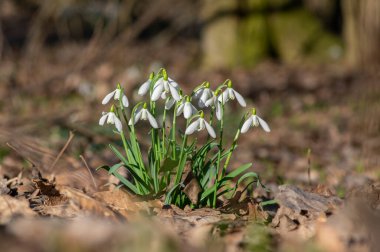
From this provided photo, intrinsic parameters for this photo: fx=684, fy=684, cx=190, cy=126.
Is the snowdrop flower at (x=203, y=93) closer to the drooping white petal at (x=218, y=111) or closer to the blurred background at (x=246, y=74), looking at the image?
the drooping white petal at (x=218, y=111)

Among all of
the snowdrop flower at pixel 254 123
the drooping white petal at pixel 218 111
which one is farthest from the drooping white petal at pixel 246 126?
the drooping white petal at pixel 218 111

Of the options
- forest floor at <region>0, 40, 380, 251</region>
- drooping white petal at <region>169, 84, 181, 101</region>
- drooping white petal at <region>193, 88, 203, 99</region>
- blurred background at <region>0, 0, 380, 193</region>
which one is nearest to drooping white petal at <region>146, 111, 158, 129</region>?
drooping white petal at <region>169, 84, 181, 101</region>

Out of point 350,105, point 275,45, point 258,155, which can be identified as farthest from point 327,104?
point 275,45

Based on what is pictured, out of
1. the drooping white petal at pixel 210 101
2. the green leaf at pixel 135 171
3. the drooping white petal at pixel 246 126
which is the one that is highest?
the drooping white petal at pixel 210 101

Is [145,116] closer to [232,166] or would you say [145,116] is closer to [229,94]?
[229,94]

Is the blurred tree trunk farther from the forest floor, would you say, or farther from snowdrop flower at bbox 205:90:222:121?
snowdrop flower at bbox 205:90:222:121

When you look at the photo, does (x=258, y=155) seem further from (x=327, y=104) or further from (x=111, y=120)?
(x=111, y=120)

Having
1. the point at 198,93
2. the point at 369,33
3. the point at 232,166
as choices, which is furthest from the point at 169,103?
the point at 232,166
